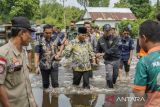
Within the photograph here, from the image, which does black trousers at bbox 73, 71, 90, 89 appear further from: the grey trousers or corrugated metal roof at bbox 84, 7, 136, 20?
corrugated metal roof at bbox 84, 7, 136, 20

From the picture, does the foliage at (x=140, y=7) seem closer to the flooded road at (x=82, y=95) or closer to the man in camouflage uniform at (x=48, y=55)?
the flooded road at (x=82, y=95)

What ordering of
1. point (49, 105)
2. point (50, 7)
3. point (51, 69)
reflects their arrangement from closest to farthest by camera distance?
point (49, 105), point (51, 69), point (50, 7)

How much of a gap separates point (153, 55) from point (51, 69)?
6328 millimetres

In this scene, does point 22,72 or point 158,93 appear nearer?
point 158,93

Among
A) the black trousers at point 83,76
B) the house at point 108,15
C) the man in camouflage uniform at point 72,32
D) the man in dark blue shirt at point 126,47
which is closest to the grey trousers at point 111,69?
the black trousers at point 83,76

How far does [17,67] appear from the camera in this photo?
413 centimetres

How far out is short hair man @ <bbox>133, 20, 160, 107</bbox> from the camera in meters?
3.38

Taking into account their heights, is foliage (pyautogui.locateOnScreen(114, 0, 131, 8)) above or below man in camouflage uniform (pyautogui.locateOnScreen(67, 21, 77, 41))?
below

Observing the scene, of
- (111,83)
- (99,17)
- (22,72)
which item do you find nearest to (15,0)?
(99,17)

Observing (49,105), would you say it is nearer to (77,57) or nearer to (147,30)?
(77,57)

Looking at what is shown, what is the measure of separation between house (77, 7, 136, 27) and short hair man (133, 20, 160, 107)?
64.7 metres

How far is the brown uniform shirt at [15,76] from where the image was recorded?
3.98 m

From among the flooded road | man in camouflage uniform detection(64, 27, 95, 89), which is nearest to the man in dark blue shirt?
the flooded road

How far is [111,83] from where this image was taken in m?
10.7
